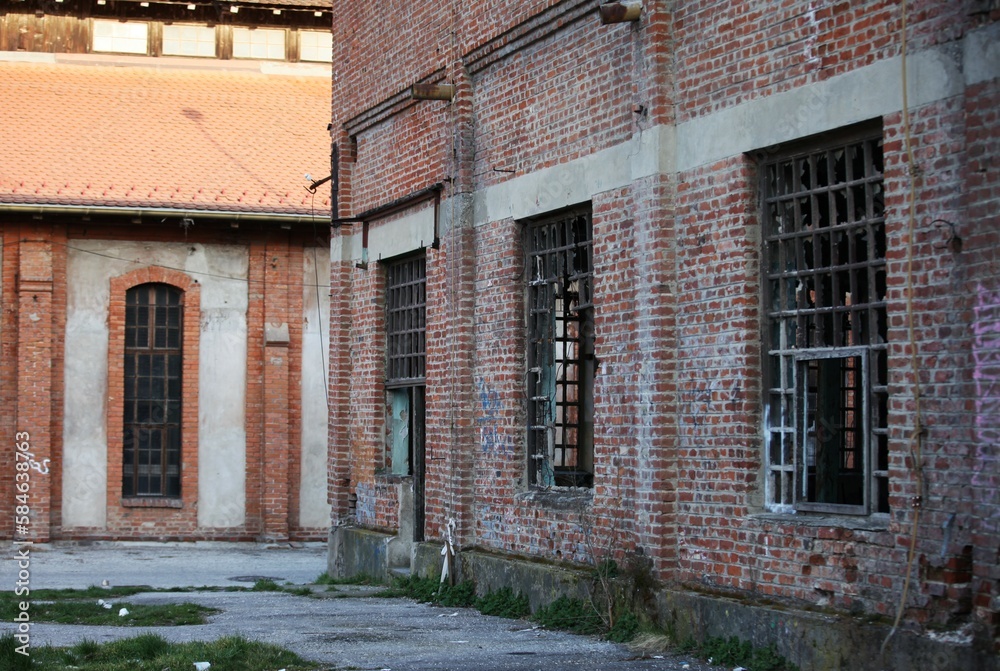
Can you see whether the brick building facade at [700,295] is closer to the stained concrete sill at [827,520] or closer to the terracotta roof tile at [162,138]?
the stained concrete sill at [827,520]

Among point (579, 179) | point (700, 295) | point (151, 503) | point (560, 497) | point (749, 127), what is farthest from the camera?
point (151, 503)

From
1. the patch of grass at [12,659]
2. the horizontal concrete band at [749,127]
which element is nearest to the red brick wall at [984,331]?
the horizontal concrete band at [749,127]

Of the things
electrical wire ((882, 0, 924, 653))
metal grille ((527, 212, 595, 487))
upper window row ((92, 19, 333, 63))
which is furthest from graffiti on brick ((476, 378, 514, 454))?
upper window row ((92, 19, 333, 63))

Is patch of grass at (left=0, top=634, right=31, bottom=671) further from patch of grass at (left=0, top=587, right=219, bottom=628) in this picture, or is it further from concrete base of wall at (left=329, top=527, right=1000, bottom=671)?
concrete base of wall at (left=329, top=527, right=1000, bottom=671)

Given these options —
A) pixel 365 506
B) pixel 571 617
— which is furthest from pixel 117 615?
pixel 365 506

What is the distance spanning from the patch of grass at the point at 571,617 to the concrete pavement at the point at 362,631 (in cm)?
13

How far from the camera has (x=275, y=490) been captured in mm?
24797

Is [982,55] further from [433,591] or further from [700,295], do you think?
[433,591]

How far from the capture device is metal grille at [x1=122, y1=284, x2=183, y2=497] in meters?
24.8

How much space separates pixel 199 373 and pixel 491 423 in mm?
12543

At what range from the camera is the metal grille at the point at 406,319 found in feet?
51.7

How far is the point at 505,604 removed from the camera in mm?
12617

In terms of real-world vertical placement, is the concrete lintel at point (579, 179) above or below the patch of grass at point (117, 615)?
above

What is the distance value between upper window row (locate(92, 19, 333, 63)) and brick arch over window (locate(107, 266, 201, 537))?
22.1 ft
